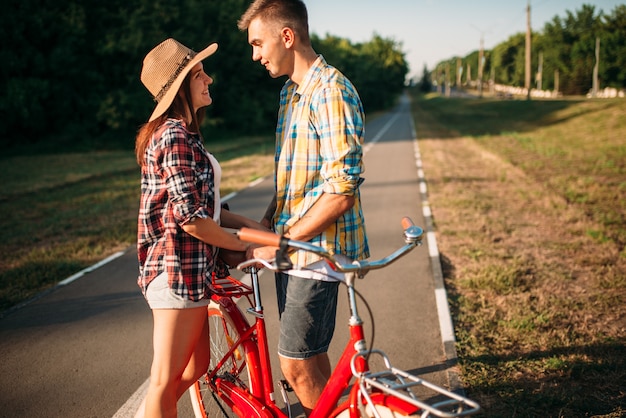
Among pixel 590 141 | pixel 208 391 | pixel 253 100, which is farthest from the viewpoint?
pixel 253 100

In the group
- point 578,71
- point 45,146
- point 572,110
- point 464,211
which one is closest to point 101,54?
point 45,146

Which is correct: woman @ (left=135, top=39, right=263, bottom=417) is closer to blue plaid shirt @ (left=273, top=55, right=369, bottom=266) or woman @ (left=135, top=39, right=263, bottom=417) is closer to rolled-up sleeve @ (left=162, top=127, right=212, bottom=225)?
rolled-up sleeve @ (left=162, top=127, right=212, bottom=225)

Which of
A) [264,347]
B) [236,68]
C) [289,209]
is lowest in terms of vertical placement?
[264,347]

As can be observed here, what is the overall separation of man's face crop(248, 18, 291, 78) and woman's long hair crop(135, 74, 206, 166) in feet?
1.13

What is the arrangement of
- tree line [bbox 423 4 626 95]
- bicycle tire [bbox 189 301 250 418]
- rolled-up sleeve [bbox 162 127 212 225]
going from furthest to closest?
tree line [bbox 423 4 626 95] → bicycle tire [bbox 189 301 250 418] → rolled-up sleeve [bbox 162 127 212 225]

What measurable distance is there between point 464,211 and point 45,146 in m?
20.8

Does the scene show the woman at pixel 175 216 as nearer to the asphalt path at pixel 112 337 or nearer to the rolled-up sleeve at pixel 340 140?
the rolled-up sleeve at pixel 340 140

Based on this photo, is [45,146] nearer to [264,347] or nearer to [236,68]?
[236,68]

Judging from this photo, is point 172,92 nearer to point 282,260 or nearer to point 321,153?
point 321,153

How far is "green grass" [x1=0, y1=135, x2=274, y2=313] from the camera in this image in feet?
19.2

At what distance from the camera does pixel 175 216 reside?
2014mm

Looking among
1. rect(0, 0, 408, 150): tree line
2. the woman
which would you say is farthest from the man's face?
rect(0, 0, 408, 150): tree line

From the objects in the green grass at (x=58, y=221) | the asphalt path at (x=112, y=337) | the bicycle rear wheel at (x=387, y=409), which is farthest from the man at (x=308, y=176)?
the green grass at (x=58, y=221)

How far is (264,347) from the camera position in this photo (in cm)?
240
